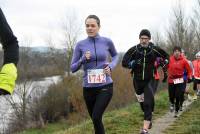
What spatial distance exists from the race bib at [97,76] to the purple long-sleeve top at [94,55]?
0.16 ft

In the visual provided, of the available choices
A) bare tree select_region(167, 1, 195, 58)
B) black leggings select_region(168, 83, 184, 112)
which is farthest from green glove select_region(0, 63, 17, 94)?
bare tree select_region(167, 1, 195, 58)

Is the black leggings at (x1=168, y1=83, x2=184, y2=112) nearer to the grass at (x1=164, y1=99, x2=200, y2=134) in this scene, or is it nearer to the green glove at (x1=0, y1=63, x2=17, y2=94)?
the grass at (x1=164, y1=99, x2=200, y2=134)

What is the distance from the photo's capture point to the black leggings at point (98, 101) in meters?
5.94

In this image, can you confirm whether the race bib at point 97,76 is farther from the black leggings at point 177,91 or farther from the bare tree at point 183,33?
the bare tree at point 183,33

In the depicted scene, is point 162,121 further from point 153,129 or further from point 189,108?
point 189,108

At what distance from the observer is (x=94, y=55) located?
624 centimetres

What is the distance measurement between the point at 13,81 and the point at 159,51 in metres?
6.16

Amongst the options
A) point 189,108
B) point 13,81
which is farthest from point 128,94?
point 13,81

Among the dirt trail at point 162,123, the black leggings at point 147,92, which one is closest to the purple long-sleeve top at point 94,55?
the black leggings at point 147,92

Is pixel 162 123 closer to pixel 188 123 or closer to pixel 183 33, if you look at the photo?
pixel 188 123

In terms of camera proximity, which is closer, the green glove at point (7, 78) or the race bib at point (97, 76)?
the green glove at point (7, 78)

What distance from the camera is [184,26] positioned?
128 feet

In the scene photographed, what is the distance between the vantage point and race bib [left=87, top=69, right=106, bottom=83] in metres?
6.11

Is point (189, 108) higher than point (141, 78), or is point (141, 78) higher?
point (141, 78)
